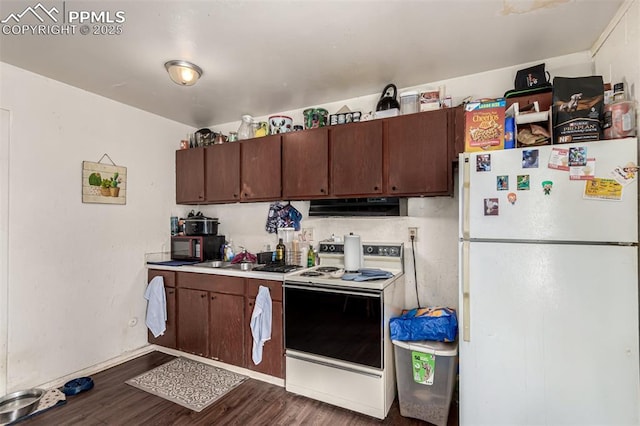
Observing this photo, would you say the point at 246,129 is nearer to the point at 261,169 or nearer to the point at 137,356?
the point at 261,169

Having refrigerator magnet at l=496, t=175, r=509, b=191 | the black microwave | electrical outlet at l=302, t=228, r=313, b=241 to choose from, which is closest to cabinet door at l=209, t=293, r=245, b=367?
the black microwave

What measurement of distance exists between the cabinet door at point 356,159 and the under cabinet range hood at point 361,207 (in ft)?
0.52

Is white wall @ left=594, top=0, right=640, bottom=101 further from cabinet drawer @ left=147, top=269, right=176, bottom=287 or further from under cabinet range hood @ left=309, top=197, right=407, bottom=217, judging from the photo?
cabinet drawer @ left=147, top=269, right=176, bottom=287

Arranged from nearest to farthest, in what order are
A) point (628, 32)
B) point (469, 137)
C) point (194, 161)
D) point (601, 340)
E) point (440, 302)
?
point (601, 340) < point (628, 32) < point (469, 137) < point (440, 302) < point (194, 161)

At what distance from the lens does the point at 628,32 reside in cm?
158

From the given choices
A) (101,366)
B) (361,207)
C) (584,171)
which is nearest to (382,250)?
(361,207)

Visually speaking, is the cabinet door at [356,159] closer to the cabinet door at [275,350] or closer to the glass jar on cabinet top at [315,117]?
the glass jar on cabinet top at [315,117]

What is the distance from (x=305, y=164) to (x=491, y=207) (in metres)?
1.55

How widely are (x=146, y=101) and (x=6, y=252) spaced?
1.66 m

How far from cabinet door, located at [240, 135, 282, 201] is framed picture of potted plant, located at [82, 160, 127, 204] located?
3.78 ft

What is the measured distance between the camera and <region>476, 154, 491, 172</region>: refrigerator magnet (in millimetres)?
1689

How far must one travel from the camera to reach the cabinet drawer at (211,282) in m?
2.64

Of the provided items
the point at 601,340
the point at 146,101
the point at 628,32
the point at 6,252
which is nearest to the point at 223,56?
the point at 146,101

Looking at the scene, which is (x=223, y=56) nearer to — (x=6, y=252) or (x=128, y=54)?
(x=128, y=54)
